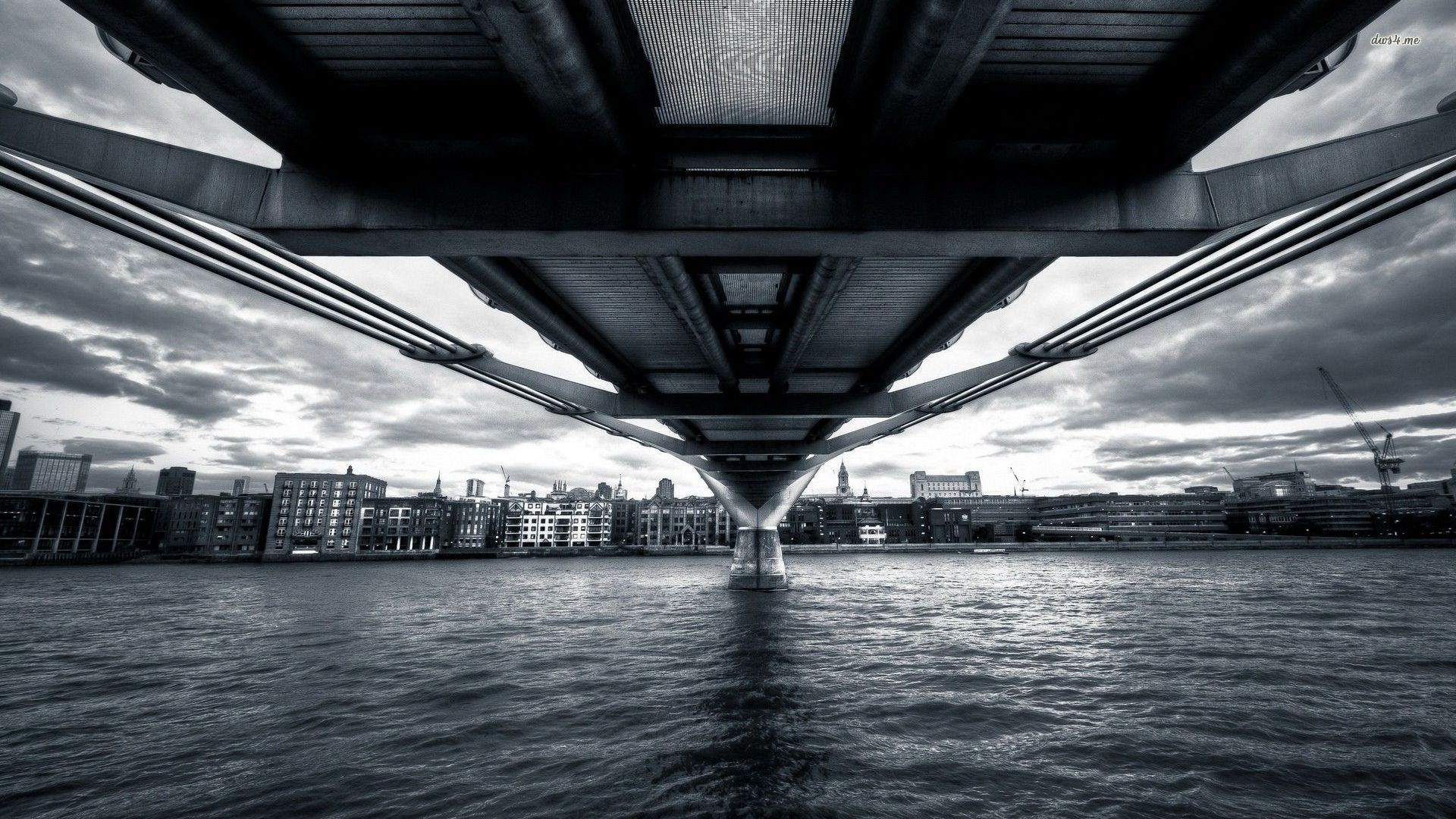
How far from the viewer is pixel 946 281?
43.0 feet

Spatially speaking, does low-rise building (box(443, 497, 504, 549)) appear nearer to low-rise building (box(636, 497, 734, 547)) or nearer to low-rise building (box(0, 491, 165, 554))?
low-rise building (box(636, 497, 734, 547))

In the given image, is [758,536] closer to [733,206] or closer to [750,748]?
[750,748]

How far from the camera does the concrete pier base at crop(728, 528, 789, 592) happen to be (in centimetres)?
5219

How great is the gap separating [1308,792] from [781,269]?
11.2 metres

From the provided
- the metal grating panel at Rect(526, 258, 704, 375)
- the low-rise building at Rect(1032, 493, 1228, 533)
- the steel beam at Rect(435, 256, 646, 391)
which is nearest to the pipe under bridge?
the steel beam at Rect(435, 256, 646, 391)

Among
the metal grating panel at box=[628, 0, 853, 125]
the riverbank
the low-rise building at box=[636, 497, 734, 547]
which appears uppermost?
the metal grating panel at box=[628, 0, 853, 125]

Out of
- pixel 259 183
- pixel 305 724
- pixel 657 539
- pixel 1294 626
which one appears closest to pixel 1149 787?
pixel 259 183

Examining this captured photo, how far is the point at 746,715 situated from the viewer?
14461 millimetres

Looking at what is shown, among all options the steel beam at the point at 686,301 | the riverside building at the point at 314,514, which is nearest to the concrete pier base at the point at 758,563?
the steel beam at the point at 686,301

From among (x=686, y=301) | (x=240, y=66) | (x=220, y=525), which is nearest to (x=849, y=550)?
(x=220, y=525)

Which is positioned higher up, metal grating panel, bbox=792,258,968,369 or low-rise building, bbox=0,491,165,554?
metal grating panel, bbox=792,258,968,369

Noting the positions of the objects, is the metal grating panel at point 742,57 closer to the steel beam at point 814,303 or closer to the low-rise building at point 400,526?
the steel beam at point 814,303

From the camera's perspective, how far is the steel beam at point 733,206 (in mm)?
7750

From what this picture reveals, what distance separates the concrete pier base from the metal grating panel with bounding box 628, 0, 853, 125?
154 ft
